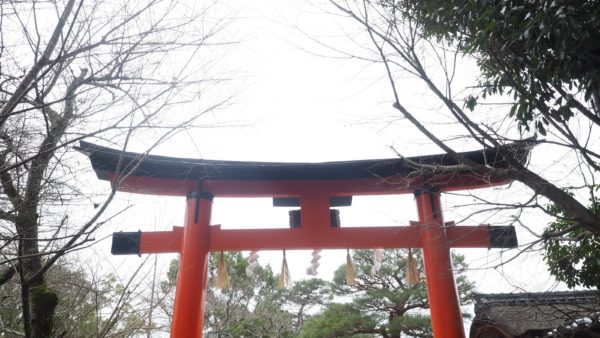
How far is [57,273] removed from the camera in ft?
14.2

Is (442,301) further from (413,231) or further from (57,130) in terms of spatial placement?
(57,130)

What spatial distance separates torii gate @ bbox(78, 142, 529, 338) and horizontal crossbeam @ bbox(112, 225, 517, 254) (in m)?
0.01

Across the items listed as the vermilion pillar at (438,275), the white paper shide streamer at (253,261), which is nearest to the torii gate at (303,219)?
the vermilion pillar at (438,275)

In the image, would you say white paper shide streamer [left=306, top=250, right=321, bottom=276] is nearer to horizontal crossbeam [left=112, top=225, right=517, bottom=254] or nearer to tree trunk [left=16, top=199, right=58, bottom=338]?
horizontal crossbeam [left=112, top=225, right=517, bottom=254]

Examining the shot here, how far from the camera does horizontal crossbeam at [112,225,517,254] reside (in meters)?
5.37

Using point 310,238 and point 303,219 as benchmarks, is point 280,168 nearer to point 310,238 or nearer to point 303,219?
point 303,219

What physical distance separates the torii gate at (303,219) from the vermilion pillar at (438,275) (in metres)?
0.01

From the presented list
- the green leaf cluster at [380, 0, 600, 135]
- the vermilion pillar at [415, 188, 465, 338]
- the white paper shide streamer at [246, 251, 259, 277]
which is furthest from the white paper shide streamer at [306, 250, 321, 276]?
the green leaf cluster at [380, 0, 600, 135]

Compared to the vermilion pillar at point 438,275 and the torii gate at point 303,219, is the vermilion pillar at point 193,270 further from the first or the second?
the vermilion pillar at point 438,275

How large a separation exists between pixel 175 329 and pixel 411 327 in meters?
6.89

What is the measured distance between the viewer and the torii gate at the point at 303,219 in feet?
16.3

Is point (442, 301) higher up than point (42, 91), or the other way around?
point (42, 91)

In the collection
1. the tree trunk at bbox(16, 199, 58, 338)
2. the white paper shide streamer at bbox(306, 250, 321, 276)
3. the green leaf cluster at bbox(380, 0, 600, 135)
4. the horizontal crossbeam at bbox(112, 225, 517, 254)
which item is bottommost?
the tree trunk at bbox(16, 199, 58, 338)

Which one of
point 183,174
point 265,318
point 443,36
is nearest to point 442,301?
point 443,36
